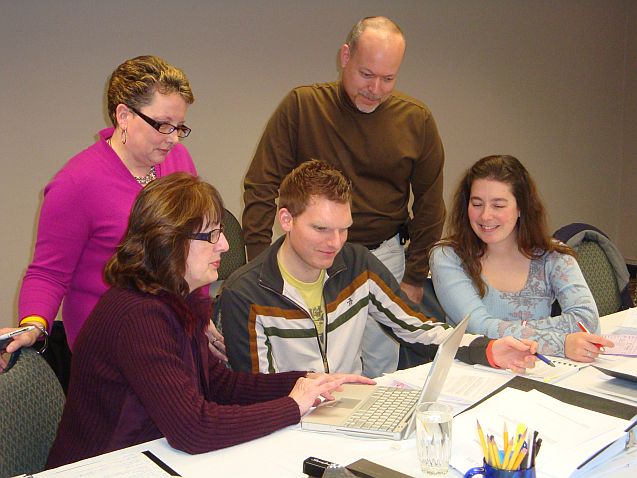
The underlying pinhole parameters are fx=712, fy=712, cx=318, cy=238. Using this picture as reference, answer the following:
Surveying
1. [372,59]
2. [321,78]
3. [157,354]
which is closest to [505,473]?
[157,354]

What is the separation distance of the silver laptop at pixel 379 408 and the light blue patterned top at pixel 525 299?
0.66 metres

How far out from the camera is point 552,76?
613 cm

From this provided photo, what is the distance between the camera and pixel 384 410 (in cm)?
158

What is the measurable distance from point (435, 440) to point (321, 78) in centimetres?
361

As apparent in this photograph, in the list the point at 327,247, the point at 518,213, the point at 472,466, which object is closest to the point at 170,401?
the point at 472,466

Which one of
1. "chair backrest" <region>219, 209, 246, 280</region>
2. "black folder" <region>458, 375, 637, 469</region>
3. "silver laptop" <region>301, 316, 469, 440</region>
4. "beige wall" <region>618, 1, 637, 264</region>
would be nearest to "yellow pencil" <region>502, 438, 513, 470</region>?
"silver laptop" <region>301, 316, 469, 440</region>

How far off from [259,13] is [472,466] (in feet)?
11.5

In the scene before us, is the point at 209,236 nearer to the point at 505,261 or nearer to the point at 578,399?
the point at 578,399

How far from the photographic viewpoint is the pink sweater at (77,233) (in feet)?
6.31

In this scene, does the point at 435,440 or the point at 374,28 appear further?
the point at 374,28

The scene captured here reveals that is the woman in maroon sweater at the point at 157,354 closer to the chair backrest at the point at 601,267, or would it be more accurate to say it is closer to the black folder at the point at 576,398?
the black folder at the point at 576,398

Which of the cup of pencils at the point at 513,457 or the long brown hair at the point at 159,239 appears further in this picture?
the long brown hair at the point at 159,239

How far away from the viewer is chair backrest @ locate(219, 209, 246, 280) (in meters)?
3.32

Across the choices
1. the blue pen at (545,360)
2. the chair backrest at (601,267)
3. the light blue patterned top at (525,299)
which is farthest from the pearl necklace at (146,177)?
the chair backrest at (601,267)
